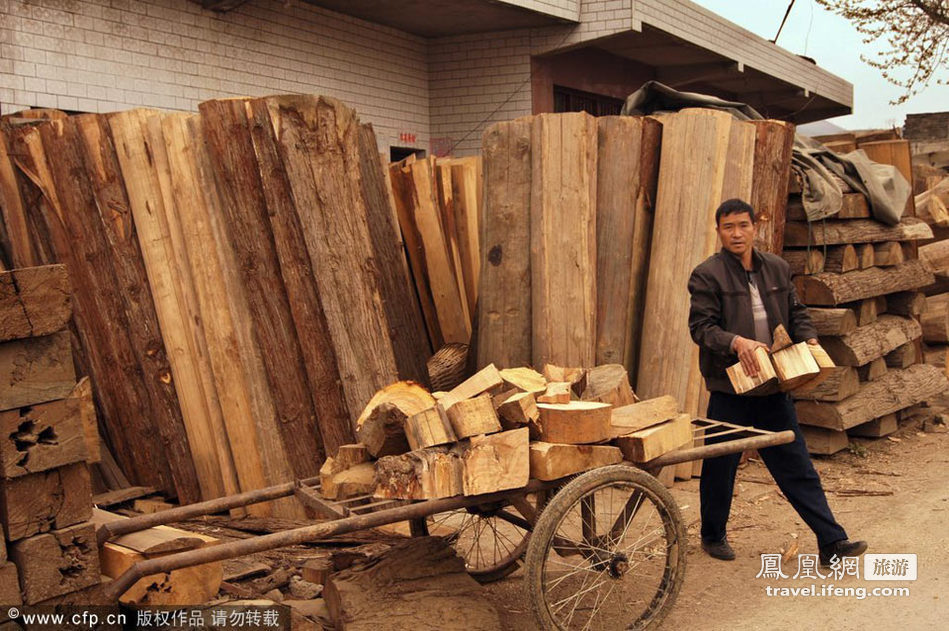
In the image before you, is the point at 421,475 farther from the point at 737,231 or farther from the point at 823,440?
the point at 823,440

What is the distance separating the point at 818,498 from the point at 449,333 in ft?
9.24

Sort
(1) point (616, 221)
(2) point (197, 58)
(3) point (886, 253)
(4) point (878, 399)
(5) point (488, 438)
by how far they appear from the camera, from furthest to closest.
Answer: (2) point (197, 58), (3) point (886, 253), (4) point (878, 399), (1) point (616, 221), (5) point (488, 438)

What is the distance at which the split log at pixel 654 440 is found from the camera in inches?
141

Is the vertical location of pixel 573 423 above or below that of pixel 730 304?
below

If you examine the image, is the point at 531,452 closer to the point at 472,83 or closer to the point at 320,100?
the point at 320,100

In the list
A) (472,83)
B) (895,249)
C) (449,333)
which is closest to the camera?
(449,333)

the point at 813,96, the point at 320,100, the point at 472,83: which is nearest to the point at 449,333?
the point at 320,100

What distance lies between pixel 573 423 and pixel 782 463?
5.35 ft

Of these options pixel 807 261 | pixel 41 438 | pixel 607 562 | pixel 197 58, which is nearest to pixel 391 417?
pixel 607 562

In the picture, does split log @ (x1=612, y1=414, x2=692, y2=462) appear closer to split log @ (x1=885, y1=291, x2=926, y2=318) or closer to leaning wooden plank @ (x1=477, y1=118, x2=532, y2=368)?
leaning wooden plank @ (x1=477, y1=118, x2=532, y2=368)

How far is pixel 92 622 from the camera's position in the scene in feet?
9.57

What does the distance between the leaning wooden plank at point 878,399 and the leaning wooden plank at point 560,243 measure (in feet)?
7.41

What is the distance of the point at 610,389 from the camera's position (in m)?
3.91

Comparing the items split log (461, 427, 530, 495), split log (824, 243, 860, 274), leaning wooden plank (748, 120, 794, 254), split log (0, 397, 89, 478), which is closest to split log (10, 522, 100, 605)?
split log (0, 397, 89, 478)
